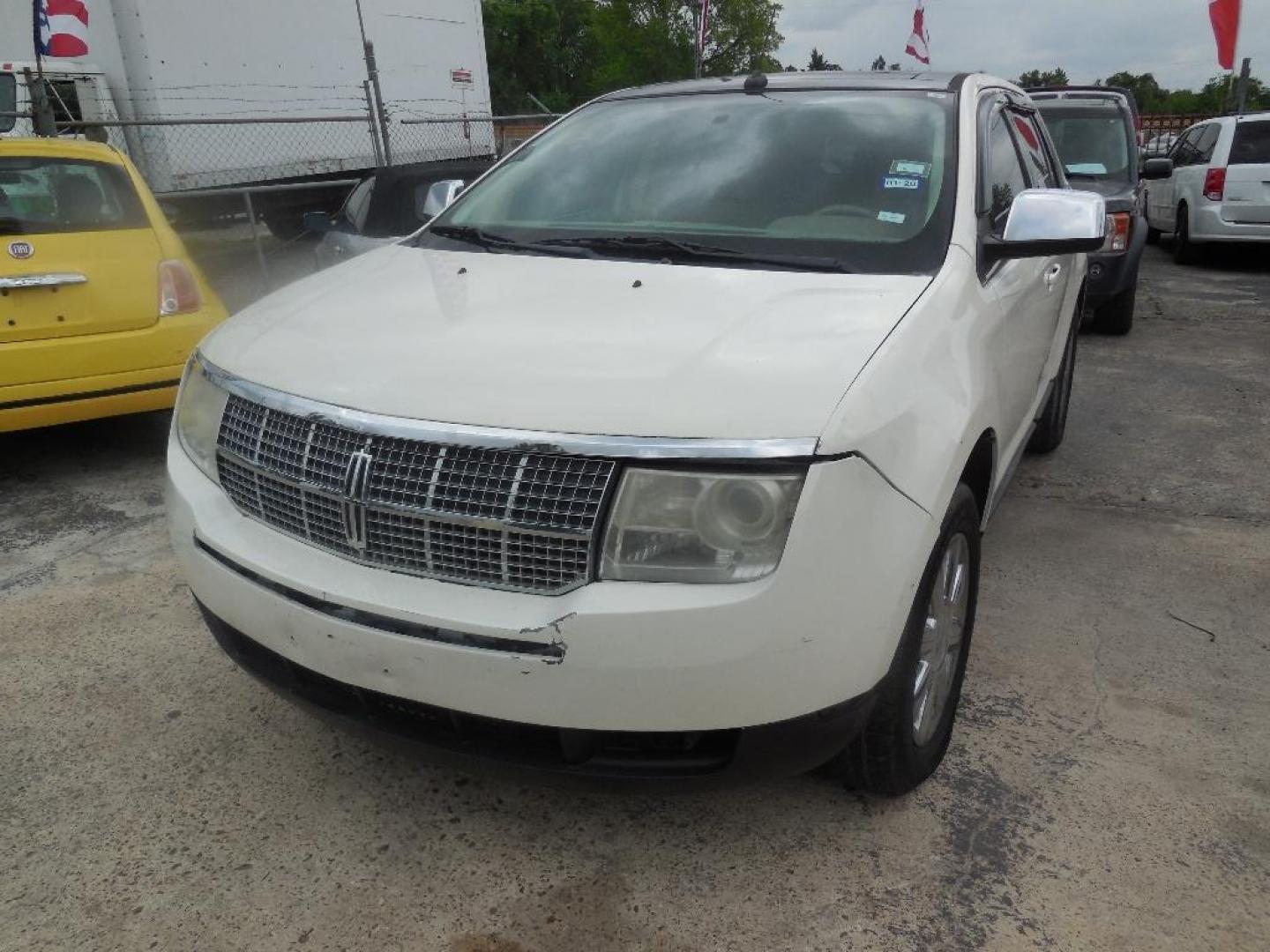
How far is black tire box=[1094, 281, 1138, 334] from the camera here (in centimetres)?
753

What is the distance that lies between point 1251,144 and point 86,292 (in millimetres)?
10896

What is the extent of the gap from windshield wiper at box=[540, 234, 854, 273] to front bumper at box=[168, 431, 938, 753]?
80 centimetres

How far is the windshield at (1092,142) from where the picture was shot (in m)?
8.05

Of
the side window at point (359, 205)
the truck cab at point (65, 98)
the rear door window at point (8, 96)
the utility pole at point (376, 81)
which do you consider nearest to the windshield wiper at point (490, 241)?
the side window at point (359, 205)

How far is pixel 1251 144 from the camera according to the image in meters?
10.5

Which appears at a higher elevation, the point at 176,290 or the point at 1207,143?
the point at 176,290

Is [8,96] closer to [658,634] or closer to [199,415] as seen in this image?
[199,415]

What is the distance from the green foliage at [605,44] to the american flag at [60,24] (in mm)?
40500

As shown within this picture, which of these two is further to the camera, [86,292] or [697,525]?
[86,292]

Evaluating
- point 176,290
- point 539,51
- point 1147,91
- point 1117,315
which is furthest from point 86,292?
point 1147,91

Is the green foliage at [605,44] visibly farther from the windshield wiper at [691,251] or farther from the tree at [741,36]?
the windshield wiper at [691,251]

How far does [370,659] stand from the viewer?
1.96m

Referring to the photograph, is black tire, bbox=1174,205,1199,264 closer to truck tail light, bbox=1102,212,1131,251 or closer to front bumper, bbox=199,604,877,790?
truck tail light, bbox=1102,212,1131,251

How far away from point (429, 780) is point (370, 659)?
2.36 ft
